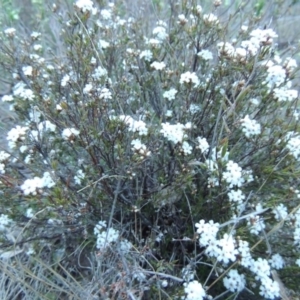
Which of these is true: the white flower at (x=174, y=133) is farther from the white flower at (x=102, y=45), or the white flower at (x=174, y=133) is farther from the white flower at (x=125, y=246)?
the white flower at (x=102, y=45)

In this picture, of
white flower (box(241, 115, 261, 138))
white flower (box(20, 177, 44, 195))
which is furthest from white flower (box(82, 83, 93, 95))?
white flower (box(241, 115, 261, 138))

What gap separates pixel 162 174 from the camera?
8.48 ft

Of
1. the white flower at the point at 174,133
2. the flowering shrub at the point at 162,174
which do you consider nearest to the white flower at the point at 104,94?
the flowering shrub at the point at 162,174

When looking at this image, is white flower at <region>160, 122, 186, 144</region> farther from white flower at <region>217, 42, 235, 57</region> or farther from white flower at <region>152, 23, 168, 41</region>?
white flower at <region>152, 23, 168, 41</region>

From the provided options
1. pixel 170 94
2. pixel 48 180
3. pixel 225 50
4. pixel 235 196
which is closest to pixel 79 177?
pixel 48 180

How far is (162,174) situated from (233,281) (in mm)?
633

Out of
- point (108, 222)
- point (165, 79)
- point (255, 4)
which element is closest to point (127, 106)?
point (165, 79)

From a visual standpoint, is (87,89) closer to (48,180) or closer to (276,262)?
(48,180)

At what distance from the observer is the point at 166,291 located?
235cm

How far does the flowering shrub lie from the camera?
2.31 m

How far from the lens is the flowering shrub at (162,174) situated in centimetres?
231

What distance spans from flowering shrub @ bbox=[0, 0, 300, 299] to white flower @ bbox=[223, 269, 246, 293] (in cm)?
1

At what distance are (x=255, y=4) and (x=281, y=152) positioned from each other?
2102mm

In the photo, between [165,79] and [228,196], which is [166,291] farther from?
[165,79]
